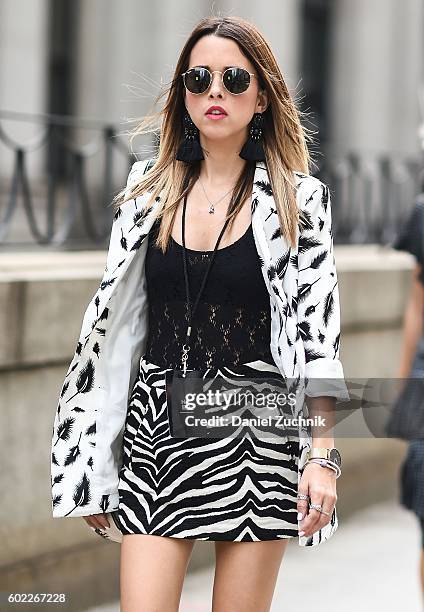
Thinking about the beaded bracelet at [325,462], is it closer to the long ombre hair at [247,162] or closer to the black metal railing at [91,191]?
the long ombre hair at [247,162]

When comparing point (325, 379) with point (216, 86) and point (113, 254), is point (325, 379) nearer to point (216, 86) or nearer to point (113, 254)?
point (113, 254)

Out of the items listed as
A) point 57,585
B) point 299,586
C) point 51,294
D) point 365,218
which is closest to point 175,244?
point 51,294

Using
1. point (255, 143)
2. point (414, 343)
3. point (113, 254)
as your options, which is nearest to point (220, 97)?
point (255, 143)

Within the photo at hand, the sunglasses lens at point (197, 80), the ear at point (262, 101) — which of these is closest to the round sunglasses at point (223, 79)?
the sunglasses lens at point (197, 80)

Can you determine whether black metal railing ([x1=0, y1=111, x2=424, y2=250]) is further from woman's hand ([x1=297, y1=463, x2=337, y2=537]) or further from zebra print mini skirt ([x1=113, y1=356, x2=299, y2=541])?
woman's hand ([x1=297, y1=463, x2=337, y2=537])

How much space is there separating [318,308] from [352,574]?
4.07m

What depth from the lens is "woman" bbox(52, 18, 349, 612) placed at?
3.42 m

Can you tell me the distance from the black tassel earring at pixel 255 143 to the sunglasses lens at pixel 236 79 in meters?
0.17

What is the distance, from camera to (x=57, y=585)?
19.2 feet

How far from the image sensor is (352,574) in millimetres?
7168

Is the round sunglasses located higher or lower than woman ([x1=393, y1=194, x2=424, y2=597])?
higher

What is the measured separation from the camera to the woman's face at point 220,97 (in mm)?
3516

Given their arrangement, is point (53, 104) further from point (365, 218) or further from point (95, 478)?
point (95, 478)

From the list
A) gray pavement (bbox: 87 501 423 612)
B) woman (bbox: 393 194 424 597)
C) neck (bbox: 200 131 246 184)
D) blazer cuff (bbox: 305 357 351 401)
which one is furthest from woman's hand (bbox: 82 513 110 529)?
gray pavement (bbox: 87 501 423 612)
